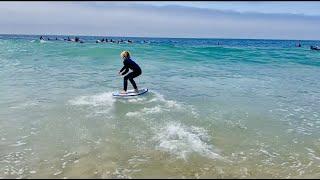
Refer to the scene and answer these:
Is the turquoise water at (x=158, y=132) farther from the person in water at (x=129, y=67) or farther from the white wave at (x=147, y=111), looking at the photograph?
the person in water at (x=129, y=67)

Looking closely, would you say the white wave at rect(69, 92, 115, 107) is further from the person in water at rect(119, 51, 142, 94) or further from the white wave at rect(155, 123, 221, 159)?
the white wave at rect(155, 123, 221, 159)

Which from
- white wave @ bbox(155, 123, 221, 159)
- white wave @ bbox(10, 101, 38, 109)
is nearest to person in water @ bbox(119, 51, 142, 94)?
white wave @ bbox(10, 101, 38, 109)

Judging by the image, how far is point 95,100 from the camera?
46.3 ft

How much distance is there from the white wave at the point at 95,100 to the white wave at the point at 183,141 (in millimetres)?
3532

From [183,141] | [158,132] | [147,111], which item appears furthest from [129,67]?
[183,141]

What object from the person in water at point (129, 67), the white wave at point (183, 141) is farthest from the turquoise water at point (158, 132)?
the person in water at point (129, 67)

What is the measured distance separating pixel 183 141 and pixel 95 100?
5635mm

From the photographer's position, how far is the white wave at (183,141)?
336 inches

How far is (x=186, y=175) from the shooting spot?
7281mm

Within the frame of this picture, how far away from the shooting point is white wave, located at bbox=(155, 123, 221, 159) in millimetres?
8539

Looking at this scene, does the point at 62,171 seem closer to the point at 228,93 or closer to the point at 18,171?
the point at 18,171

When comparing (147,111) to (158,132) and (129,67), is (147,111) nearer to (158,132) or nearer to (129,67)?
(158,132)

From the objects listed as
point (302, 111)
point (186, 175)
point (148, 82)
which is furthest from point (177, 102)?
point (186, 175)

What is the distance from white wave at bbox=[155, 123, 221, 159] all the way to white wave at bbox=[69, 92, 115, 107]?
353 centimetres
